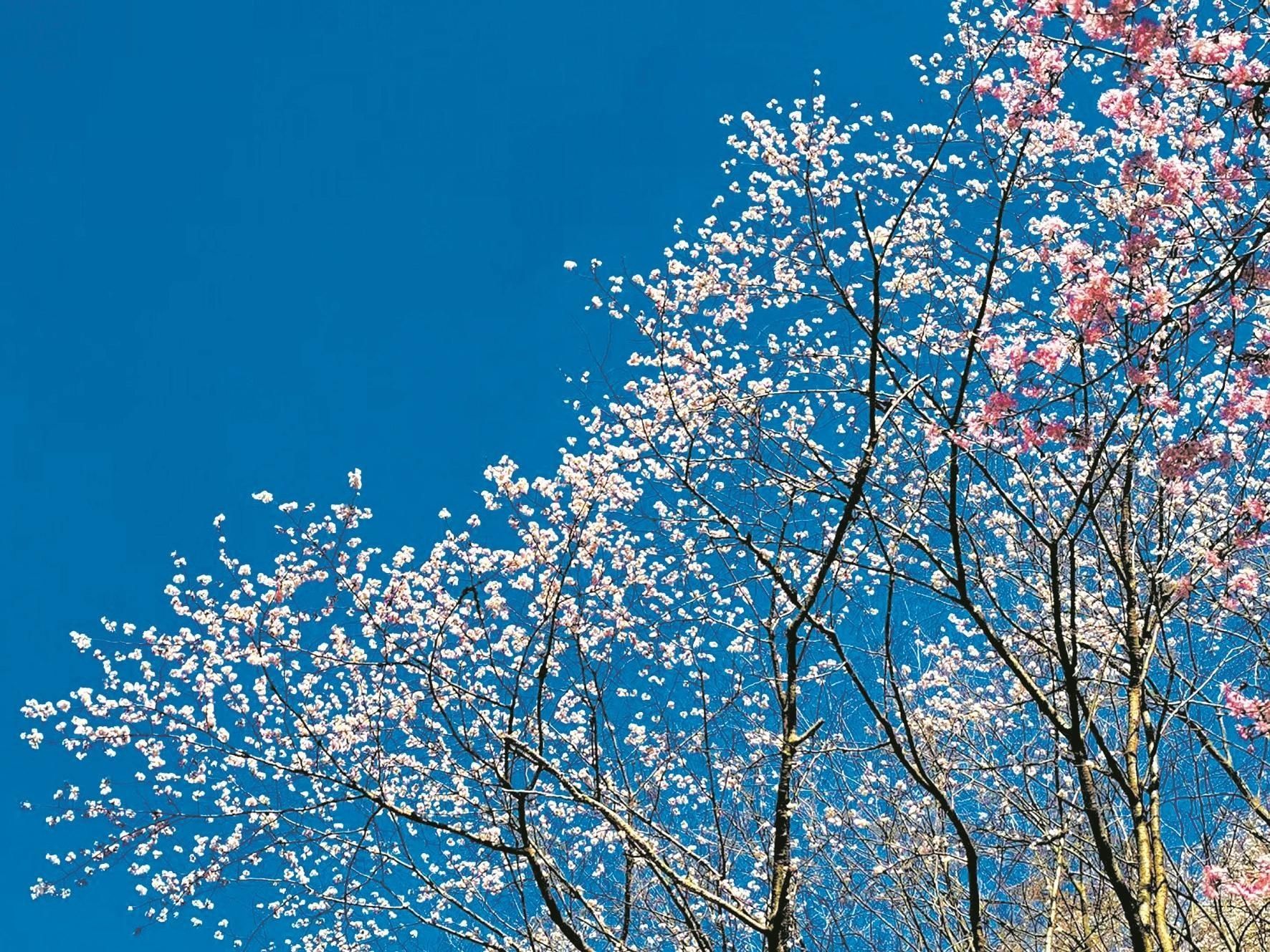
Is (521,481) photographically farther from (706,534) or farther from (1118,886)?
(1118,886)

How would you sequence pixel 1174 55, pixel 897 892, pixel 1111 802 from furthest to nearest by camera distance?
pixel 897 892, pixel 1111 802, pixel 1174 55

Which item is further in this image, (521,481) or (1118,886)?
(521,481)

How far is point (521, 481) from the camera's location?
8109mm

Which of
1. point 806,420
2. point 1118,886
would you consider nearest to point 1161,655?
point 1118,886

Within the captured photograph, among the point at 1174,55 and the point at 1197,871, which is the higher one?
the point at 1174,55


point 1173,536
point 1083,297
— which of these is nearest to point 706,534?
point 1083,297

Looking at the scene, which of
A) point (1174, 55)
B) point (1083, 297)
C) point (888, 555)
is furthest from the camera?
point (888, 555)

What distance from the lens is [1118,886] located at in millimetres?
4215

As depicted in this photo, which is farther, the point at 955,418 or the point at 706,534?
the point at 706,534

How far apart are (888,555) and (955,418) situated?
735 mm

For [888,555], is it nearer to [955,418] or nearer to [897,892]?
[955,418]

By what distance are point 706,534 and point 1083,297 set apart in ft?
7.33

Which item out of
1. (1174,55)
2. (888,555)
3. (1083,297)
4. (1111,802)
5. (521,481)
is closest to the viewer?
(1174,55)

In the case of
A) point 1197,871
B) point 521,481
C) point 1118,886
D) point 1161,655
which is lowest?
point 1118,886
